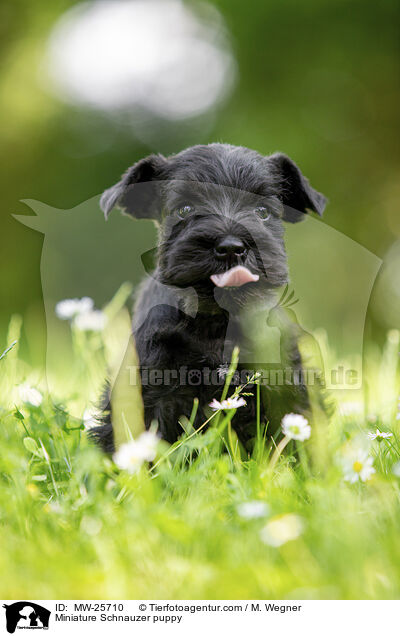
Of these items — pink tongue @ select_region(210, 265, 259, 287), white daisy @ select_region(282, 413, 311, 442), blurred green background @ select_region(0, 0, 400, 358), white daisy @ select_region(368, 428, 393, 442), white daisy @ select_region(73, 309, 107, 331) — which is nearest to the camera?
white daisy @ select_region(282, 413, 311, 442)

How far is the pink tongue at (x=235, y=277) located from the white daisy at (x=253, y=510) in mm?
820

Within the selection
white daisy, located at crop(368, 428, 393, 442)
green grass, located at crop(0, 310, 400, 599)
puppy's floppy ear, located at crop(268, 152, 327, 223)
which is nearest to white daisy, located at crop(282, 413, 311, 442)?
green grass, located at crop(0, 310, 400, 599)

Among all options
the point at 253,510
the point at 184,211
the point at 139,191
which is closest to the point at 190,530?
the point at 253,510

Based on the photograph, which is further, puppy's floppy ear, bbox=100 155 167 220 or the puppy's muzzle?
puppy's floppy ear, bbox=100 155 167 220

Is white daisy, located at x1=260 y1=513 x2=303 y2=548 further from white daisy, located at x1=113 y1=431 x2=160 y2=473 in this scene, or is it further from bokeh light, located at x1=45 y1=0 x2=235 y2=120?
bokeh light, located at x1=45 y1=0 x2=235 y2=120

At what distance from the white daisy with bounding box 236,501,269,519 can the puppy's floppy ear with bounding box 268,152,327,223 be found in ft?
4.69

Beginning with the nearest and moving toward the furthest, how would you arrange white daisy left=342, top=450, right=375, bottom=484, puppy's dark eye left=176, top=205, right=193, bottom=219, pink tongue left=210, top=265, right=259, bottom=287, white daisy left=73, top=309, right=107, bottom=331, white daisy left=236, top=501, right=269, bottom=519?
white daisy left=236, top=501, right=269, bottom=519 → white daisy left=342, top=450, right=375, bottom=484 → pink tongue left=210, top=265, right=259, bottom=287 → puppy's dark eye left=176, top=205, right=193, bottom=219 → white daisy left=73, top=309, right=107, bottom=331

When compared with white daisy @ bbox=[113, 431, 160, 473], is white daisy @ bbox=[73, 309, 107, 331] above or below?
above

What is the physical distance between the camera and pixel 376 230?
18.7 feet

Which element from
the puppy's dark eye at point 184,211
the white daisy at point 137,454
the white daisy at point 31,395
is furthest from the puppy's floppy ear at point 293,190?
the white daisy at point 137,454

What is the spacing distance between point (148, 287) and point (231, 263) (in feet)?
1.95

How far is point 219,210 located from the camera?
86.0 inches

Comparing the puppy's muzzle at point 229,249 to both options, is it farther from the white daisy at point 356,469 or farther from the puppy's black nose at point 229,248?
the white daisy at point 356,469

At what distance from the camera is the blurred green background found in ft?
17.0
